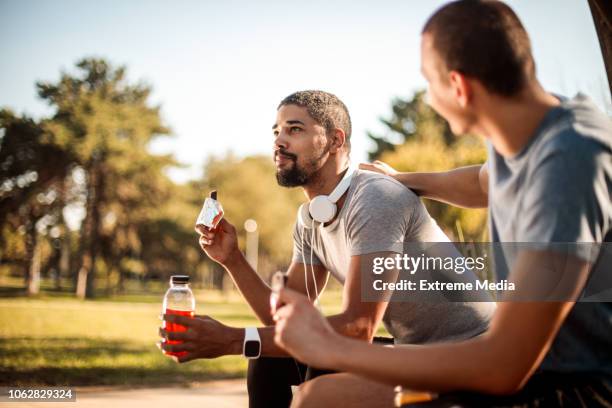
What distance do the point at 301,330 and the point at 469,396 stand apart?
1.28ft

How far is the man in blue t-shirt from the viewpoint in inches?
46.3

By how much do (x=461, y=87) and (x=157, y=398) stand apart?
4933mm

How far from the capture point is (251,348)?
1.98m

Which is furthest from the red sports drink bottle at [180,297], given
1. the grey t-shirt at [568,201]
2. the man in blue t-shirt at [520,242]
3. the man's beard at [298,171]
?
the grey t-shirt at [568,201]

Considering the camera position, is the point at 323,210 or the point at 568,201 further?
the point at 323,210

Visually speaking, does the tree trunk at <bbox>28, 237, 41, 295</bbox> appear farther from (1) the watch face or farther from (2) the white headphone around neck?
(1) the watch face

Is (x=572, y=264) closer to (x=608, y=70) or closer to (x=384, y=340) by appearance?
(x=384, y=340)

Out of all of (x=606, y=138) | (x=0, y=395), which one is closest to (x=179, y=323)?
(x=606, y=138)

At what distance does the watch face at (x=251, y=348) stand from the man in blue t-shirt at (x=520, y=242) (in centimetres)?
68

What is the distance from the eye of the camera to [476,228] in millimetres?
17969

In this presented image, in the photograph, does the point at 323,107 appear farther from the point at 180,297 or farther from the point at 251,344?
the point at 251,344

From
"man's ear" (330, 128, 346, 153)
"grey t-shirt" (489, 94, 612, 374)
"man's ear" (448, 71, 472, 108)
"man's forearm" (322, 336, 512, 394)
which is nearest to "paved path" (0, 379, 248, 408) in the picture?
"man's ear" (330, 128, 346, 153)

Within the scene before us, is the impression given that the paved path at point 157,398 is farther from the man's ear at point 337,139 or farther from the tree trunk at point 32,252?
the tree trunk at point 32,252

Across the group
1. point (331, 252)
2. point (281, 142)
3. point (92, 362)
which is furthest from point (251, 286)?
point (92, 362)
